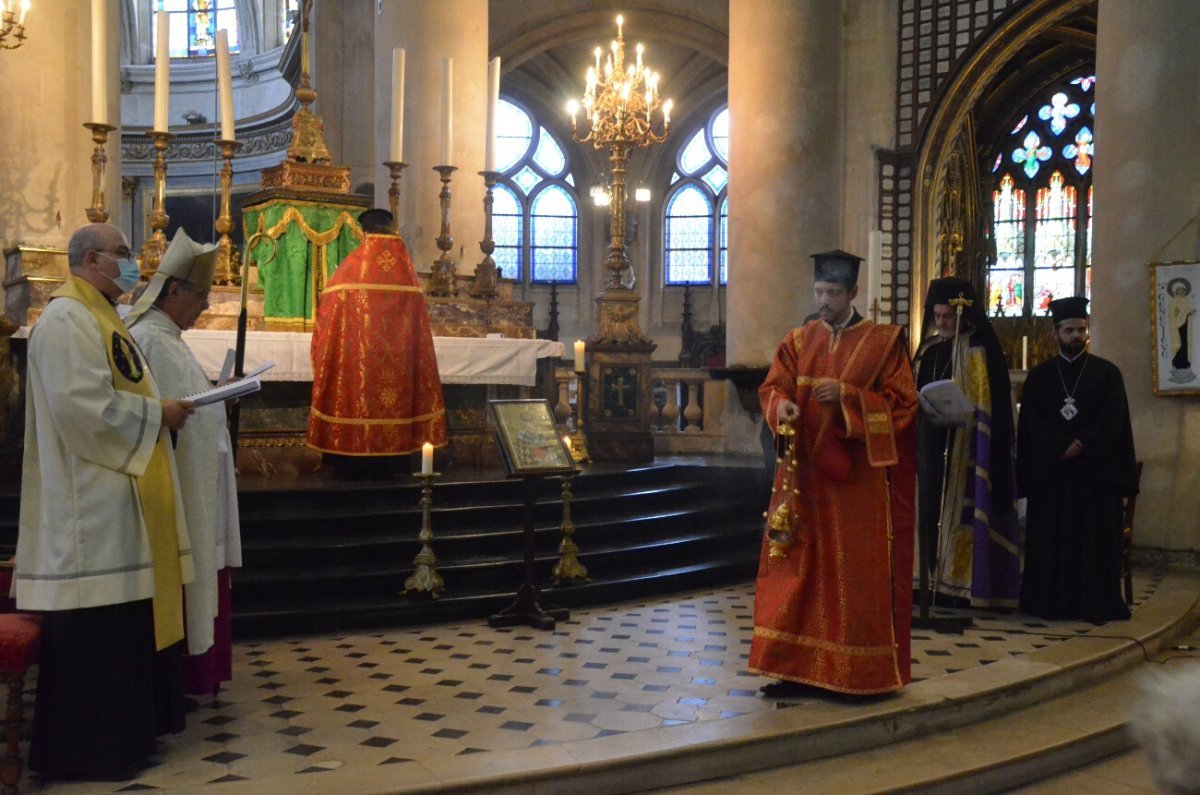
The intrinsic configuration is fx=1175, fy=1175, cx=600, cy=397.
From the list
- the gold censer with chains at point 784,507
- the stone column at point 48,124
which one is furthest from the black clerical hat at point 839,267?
the stone column at point 48,124

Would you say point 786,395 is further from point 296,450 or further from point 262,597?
point 296,450

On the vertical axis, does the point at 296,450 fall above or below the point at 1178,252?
below

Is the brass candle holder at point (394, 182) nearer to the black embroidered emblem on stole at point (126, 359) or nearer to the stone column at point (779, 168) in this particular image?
the black embroidered emblem on stole at point (126, 359)

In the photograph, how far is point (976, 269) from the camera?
65.6 ft

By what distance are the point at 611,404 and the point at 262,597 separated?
4.19m

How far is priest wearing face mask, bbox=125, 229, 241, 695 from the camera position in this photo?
14.0ft

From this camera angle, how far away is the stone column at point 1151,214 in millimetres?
8477

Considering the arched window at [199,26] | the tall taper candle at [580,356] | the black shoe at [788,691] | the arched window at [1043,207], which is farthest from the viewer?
the arched window at [199,26]

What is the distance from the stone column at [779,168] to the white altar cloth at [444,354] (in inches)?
106

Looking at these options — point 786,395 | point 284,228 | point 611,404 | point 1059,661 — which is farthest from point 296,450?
point 1059,661

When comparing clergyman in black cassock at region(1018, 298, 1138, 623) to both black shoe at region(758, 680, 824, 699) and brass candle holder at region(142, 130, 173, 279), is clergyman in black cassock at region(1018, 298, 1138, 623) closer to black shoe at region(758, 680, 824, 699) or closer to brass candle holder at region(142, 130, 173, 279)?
black shoe at region(758, 680, 824, 699)

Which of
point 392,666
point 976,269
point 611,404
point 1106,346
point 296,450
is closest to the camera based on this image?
point 392,666

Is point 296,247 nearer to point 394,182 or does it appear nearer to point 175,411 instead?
point 394,182

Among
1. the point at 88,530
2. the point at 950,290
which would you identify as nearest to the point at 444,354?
the point at 950,290
